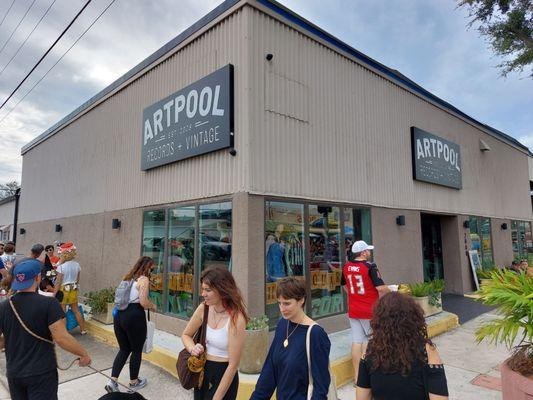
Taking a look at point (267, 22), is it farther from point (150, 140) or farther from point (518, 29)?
point (518, 29)

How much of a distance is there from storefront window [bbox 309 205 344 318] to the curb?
1423 millimetres

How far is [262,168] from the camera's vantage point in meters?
5.85

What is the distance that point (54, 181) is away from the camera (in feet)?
42.9

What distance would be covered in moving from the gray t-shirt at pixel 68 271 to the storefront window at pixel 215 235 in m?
2.76

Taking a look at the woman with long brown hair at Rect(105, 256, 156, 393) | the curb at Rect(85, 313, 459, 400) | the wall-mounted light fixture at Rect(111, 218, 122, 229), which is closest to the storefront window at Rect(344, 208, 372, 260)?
the curb at Rect(85, 313, 459, 400)

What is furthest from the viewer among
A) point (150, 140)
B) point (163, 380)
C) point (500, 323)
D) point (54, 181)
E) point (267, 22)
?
point (54, 181)

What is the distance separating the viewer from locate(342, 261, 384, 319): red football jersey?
4758mm

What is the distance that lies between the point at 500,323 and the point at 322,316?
3381mm

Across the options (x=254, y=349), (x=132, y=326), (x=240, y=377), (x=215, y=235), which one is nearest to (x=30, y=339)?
(x=132, y=326)

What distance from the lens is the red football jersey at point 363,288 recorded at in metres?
4.76

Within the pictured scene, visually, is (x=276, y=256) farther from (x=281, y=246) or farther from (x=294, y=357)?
(x=294, y=357)

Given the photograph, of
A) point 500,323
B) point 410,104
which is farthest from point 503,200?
point 500,323

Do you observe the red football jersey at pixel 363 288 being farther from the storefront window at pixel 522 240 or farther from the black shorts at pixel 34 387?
the storefront window at pixel 522 240

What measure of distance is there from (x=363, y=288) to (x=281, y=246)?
1718 millimetres
